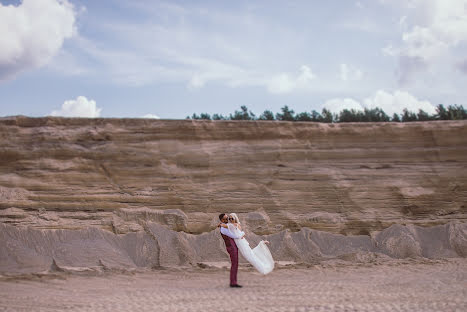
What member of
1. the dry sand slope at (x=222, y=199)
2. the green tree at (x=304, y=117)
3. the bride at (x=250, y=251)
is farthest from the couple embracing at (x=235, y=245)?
the green tree at (x=304, y=117)

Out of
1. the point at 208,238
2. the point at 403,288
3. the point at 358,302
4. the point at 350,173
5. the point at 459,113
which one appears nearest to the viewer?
the point at 358,302

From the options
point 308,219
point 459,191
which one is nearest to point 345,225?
point 308,219

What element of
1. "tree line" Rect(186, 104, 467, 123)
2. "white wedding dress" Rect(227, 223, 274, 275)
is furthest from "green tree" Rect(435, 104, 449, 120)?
"white wedding dress" Rect(227, 223, 274, 275)

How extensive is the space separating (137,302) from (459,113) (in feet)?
44.2

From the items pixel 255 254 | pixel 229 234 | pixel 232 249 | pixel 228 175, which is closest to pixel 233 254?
pixel 232 249

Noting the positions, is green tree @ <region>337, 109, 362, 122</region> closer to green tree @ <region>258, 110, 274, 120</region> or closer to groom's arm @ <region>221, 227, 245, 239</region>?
green tree @ <region>258, 110, 274, 120</region>

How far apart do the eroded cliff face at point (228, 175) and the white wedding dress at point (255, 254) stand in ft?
7.74

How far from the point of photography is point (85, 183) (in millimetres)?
10656

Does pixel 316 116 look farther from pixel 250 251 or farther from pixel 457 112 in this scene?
pixel 250 251

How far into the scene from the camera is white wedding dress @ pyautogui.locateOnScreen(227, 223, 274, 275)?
26.4ft

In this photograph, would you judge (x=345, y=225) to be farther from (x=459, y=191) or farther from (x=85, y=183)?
(x=85, y=183)

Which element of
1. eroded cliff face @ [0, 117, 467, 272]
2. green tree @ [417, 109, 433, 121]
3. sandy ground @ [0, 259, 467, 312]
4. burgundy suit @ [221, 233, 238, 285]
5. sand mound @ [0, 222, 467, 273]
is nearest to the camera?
sandy ground @ [0, 259, 467, 312]

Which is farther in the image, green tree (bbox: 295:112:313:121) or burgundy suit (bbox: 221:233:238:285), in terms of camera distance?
green tree (bbox: 295:112:313:121)

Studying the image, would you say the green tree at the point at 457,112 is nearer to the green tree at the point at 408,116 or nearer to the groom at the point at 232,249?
the green tree at the point at 408,116
